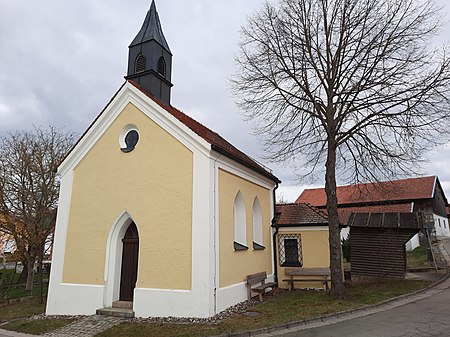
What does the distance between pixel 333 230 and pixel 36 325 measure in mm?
9986

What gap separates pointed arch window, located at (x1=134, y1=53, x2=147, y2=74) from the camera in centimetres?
1345

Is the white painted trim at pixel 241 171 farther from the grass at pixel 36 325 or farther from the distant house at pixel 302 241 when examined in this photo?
the grass at pixel 36 325

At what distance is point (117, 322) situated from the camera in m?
9.36

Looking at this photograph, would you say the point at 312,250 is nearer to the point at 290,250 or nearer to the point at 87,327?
the point at 290,250

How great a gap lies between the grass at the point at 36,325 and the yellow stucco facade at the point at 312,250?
29.6ft

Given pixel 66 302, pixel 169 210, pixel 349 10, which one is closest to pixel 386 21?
pixel 349 10

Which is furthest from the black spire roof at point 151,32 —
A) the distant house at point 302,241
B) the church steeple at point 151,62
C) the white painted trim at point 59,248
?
the distant house at point 302,241

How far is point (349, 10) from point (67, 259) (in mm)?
13774

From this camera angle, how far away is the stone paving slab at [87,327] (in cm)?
845

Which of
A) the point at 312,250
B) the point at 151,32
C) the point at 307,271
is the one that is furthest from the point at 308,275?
the point at 151,32

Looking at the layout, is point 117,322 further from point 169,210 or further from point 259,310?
point 259,310

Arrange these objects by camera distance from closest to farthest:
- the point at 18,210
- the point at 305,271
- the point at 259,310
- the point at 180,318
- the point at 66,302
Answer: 1. the point at 180,318
2. the point at 259,310
3. the point at 66,302
4. the point at 305,271
5. the point at 18,210

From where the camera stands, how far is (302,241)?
48.1 feet

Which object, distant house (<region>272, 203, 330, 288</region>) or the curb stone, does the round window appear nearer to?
the curb stone
